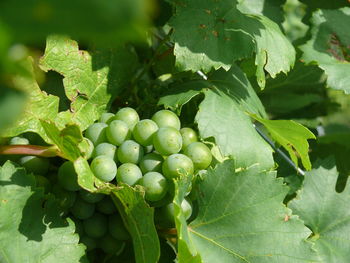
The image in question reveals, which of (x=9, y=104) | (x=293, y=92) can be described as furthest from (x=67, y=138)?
(x=293, y=92)

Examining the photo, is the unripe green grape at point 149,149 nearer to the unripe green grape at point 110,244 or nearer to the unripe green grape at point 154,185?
the unripe green grape at point 154,185

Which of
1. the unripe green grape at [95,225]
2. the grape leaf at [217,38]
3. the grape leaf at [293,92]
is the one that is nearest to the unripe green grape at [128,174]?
the unripe green grape at [95,225]

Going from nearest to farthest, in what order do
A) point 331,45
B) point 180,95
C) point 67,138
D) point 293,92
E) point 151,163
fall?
1. point 67,138
2. point 151,163
3. point 180,95
4. point 331,45
5. point 293,92

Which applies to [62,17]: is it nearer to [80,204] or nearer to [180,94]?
[80,204]

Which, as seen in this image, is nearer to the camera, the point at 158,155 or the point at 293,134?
the point at 158,155

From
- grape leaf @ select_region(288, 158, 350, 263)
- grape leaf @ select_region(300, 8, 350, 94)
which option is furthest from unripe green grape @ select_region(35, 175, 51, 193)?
grape leaf @ select_region(300, 8, 350, 94)

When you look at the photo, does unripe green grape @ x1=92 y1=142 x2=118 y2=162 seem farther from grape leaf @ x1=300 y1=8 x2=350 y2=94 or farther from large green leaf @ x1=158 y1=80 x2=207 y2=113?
grape leaf @ x1=300 y1=8 x2=350 y2=94
